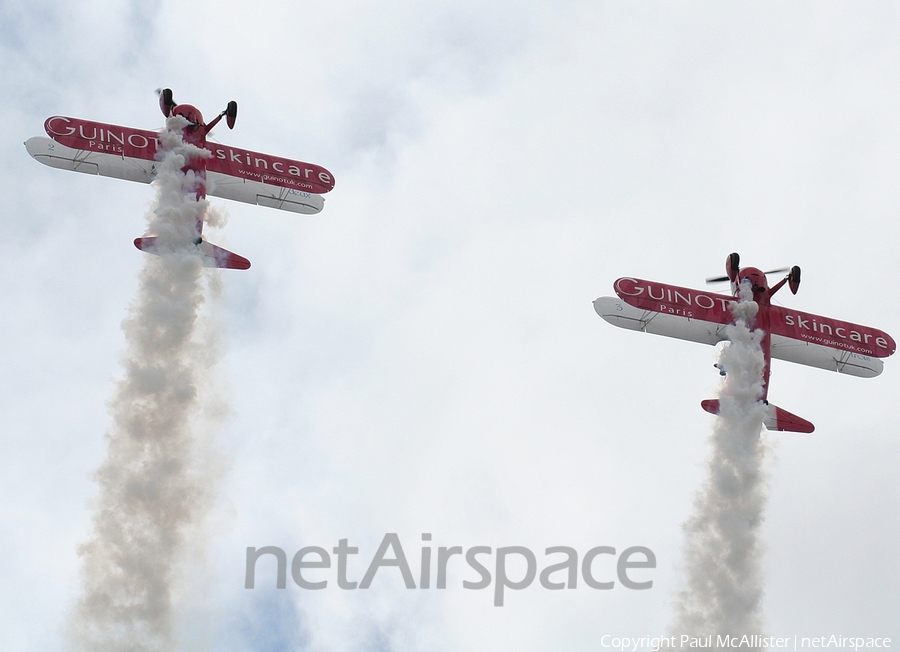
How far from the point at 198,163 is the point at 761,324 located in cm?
2481

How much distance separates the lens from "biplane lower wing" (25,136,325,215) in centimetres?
8250

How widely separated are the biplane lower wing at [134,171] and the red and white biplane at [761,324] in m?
14.5

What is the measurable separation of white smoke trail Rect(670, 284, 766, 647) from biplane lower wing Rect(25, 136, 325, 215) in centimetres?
2004

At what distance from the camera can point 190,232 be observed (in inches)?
3250

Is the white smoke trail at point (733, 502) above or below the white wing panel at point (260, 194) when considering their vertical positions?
below

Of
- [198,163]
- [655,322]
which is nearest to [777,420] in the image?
[655,322]

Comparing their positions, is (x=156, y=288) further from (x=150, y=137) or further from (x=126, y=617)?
(x=126, y=617)

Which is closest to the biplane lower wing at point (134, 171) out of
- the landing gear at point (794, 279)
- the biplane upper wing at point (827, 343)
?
the landing gear at point (794, 279)

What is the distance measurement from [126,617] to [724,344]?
27410mm

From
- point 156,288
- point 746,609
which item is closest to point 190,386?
point 156,288

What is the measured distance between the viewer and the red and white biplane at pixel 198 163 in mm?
82625

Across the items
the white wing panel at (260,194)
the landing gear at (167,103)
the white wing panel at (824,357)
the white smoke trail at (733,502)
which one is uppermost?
the landing gear at (167,103)

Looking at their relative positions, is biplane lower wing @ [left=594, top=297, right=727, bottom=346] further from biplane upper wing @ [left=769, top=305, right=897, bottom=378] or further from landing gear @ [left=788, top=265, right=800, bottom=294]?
landing gear @ [left=788, top=265, right=800, bottom=294]

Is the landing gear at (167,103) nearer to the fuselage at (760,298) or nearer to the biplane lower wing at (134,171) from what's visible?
the biplane lower wing at (134,171)
